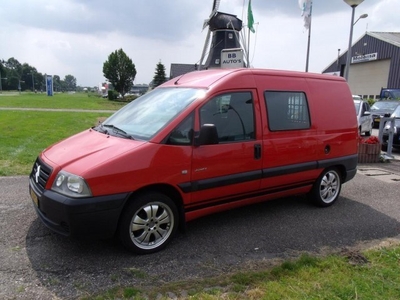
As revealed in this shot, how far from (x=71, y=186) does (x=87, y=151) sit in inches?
18.7

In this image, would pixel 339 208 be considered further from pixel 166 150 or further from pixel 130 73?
pixel 130 73

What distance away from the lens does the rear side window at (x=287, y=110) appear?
437 cm

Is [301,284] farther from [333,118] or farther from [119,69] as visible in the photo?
[119,69]

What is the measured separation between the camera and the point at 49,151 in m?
3.87

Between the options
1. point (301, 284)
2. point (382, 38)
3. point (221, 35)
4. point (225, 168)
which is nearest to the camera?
point (301, 284)

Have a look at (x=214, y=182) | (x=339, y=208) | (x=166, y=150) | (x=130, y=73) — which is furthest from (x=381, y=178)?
(x=130, y=73)

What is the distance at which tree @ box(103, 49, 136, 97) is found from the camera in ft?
181

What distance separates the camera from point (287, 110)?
4559 mm

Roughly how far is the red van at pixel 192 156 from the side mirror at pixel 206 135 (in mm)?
11

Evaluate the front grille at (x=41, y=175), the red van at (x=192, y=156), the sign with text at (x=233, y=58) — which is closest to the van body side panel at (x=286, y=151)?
the red van at (x=192, y=156)

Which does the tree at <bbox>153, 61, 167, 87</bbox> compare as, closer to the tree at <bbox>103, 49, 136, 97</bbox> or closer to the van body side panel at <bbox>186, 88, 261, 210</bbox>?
the tree at <bbox>103, 49, 136, 97</bbox>

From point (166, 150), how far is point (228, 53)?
6071mm

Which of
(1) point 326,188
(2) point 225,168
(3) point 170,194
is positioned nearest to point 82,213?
(3) point 170,194

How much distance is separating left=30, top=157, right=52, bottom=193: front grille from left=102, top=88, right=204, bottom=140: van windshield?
934mm
